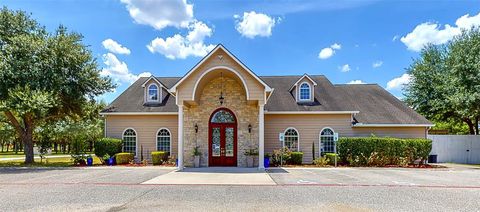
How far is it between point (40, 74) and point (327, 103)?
1765 centimetres

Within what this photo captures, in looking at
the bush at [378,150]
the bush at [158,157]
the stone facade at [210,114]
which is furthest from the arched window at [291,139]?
the bush at [158,157]

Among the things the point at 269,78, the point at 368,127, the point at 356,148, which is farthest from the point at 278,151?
the point at 269,78

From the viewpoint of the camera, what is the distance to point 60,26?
76.5 feet

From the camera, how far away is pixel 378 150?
20.6 metres

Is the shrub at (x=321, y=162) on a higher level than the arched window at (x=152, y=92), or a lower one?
lower

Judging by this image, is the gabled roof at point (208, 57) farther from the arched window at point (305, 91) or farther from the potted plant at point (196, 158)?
the arched window at point (305, 91)

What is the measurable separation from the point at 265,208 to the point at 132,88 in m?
19.7

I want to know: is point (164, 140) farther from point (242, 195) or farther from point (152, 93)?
point (242, 195)

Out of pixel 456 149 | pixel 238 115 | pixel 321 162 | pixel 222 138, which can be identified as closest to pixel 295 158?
pixel 321 162

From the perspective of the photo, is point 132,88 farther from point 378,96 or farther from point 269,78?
point 378,96

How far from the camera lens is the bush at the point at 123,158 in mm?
21188

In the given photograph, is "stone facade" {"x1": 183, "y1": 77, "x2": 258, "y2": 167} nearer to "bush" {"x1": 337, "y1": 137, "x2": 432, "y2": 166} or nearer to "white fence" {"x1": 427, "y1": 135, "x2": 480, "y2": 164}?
"bush" {"x1": 337, "y1": 137, "x2": 432, "y2": 166}

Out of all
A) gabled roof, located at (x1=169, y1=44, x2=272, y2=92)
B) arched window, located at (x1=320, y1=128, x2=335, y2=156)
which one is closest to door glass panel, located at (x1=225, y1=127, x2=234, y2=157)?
gabled roof, located at (x1=169, y1=44, x2=272, y2=92)

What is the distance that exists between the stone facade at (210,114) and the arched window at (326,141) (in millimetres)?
4832
